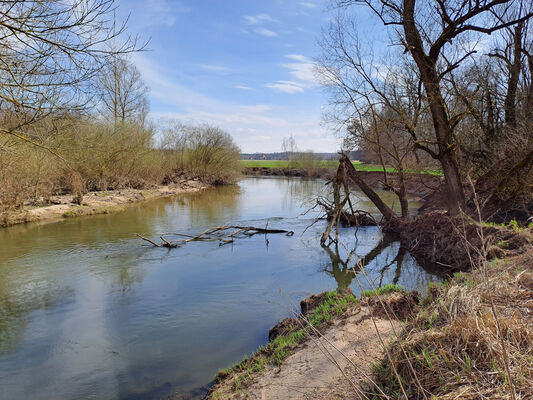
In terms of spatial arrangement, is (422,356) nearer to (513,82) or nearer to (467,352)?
(467,352)

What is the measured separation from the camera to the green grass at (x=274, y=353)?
15.6 feet

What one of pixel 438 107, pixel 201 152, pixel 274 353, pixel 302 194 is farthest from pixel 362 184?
pixel 201 152

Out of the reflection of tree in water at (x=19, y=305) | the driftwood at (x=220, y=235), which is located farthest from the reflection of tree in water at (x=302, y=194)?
the reflection of tree in water at (x=19, y=305)

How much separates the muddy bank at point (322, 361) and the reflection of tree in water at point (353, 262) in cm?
347

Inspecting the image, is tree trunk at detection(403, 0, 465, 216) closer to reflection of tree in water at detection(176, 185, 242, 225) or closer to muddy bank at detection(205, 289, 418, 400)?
muddy bank at detection(205, 289, 418, 400)

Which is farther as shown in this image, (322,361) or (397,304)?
(397,304)

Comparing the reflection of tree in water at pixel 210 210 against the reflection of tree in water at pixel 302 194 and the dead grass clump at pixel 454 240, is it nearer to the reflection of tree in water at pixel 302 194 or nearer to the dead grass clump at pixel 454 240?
the reflection of tree in water at pixel 302 194

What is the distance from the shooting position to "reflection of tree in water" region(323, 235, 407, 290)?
10077 millimetres

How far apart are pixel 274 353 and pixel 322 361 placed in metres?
0.97

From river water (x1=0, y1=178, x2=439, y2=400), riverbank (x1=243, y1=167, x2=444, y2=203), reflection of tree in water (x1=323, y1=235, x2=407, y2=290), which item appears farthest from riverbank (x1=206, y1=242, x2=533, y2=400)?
riverbank (x1=243, y1=167, x2=444, y2=203)

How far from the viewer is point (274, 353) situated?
5121 millimetres

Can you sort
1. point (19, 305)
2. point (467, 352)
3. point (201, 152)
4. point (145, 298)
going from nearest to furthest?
point (467, 352) → point (19, 305) → point (145, 298) → point (201, 152)

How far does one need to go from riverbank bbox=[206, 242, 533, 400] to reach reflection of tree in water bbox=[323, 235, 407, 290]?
433 cm

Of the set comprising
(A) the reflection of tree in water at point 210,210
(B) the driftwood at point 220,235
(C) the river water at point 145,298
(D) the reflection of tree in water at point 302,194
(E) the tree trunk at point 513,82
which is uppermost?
(E) the tree trunk at point 513,82
